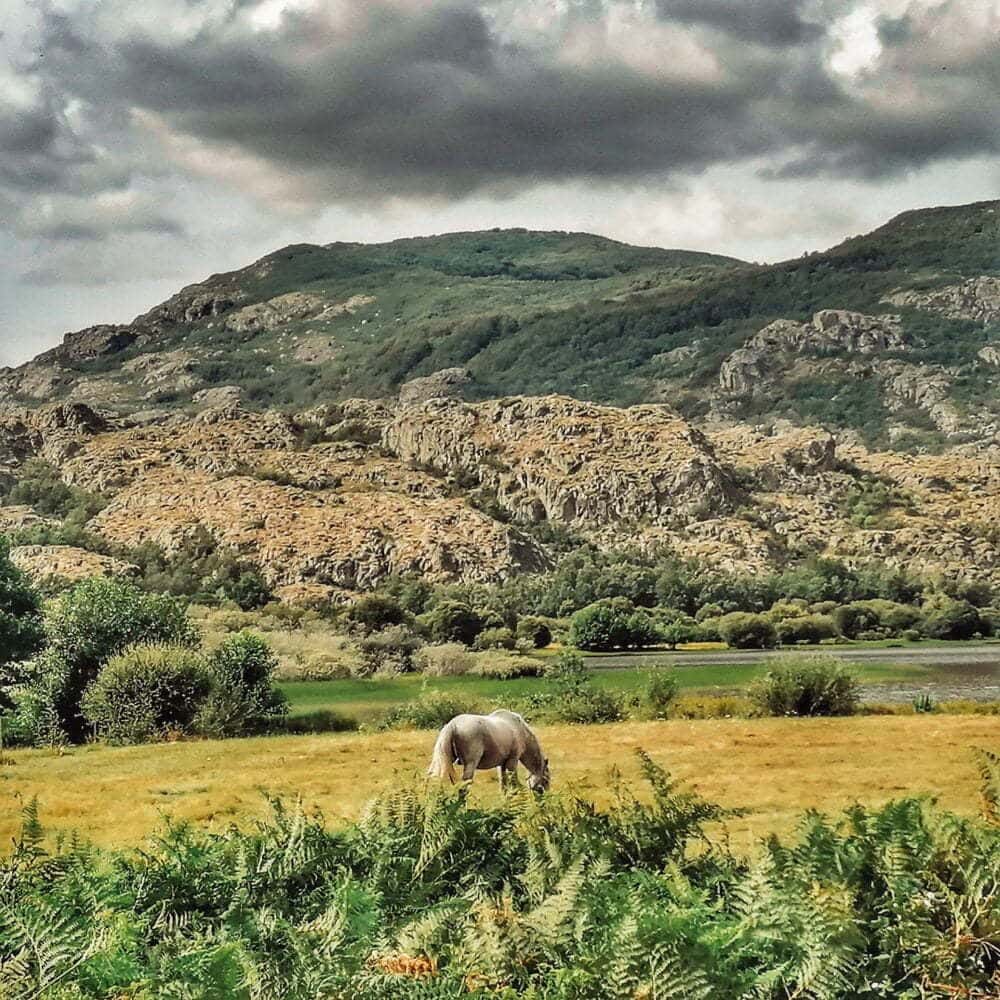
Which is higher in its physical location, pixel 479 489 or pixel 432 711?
pixel 479 489

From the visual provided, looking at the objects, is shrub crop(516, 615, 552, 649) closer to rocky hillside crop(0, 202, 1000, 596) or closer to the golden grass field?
rocky hillside crop(0, 202, 1000, 596)

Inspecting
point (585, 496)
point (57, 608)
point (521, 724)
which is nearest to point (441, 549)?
point (585, 496)

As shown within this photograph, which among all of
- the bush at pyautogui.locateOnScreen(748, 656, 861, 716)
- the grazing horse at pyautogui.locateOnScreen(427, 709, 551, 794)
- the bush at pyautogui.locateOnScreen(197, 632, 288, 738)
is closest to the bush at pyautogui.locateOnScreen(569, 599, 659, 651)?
the bush at pyautogui.locateOnScreen(748, 656, 861, 716)

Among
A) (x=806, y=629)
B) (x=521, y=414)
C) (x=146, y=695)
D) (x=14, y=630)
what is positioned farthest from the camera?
(x=521, y=414)

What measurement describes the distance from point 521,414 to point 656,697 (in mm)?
6573

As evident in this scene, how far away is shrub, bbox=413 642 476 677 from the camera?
47.3 feet

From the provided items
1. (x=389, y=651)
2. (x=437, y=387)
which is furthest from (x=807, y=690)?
(x=437, y=387)

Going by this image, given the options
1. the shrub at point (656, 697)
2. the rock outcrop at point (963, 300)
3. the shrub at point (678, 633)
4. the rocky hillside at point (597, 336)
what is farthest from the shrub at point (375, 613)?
the rock outcrop at point (963, 300)

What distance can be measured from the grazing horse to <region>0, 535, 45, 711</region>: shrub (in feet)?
22.7

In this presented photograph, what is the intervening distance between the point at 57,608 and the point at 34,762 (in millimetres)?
2291

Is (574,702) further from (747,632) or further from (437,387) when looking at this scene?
(437,387)

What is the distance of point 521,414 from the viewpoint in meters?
18.8

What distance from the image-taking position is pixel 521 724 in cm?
924

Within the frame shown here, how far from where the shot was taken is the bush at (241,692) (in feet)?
41.8
